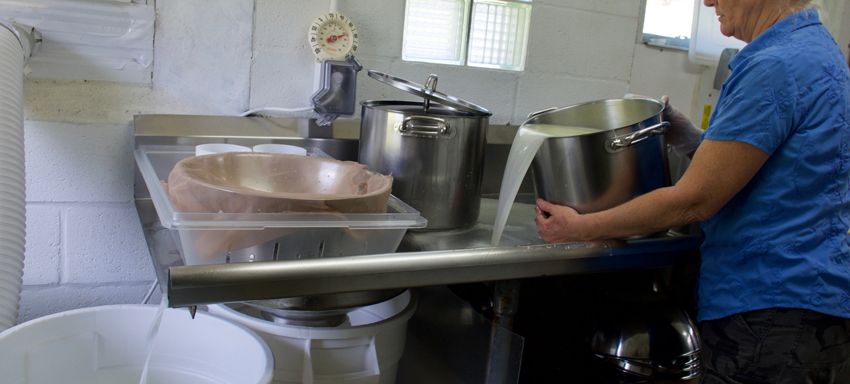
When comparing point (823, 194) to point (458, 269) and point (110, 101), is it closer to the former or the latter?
point (458, 269)

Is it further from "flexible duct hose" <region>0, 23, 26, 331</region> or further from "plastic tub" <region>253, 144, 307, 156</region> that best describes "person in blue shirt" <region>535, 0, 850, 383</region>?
"flexible duct hose" <region>0, 23, 26, 331</region>

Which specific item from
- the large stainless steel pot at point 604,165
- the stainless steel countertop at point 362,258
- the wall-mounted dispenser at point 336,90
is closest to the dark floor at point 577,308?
the stainless steel countertop at point 362,258

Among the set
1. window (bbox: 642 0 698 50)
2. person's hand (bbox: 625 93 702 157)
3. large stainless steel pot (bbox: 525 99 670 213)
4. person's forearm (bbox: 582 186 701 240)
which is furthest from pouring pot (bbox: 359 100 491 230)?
window (bbox: 642 0 698 50)

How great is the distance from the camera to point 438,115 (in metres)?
1.16

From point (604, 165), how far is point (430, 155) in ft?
1.13

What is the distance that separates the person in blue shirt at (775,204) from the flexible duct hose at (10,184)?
3.65 feet

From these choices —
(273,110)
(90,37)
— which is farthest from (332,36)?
(90,37)

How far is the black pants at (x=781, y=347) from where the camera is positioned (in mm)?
1000

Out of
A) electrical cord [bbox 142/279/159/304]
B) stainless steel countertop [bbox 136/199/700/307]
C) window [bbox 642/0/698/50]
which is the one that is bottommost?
electrical cord [bbox 142/279/159/304]

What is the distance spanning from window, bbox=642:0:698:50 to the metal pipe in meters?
0.98

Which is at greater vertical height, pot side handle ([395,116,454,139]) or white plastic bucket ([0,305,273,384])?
pot side handle ([395,116,454,139])

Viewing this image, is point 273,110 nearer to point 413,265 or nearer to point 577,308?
point 413,265

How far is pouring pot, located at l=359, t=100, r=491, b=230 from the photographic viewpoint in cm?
116

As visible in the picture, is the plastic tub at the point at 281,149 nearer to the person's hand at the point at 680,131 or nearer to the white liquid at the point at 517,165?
the white liquid at the point at 517,165
